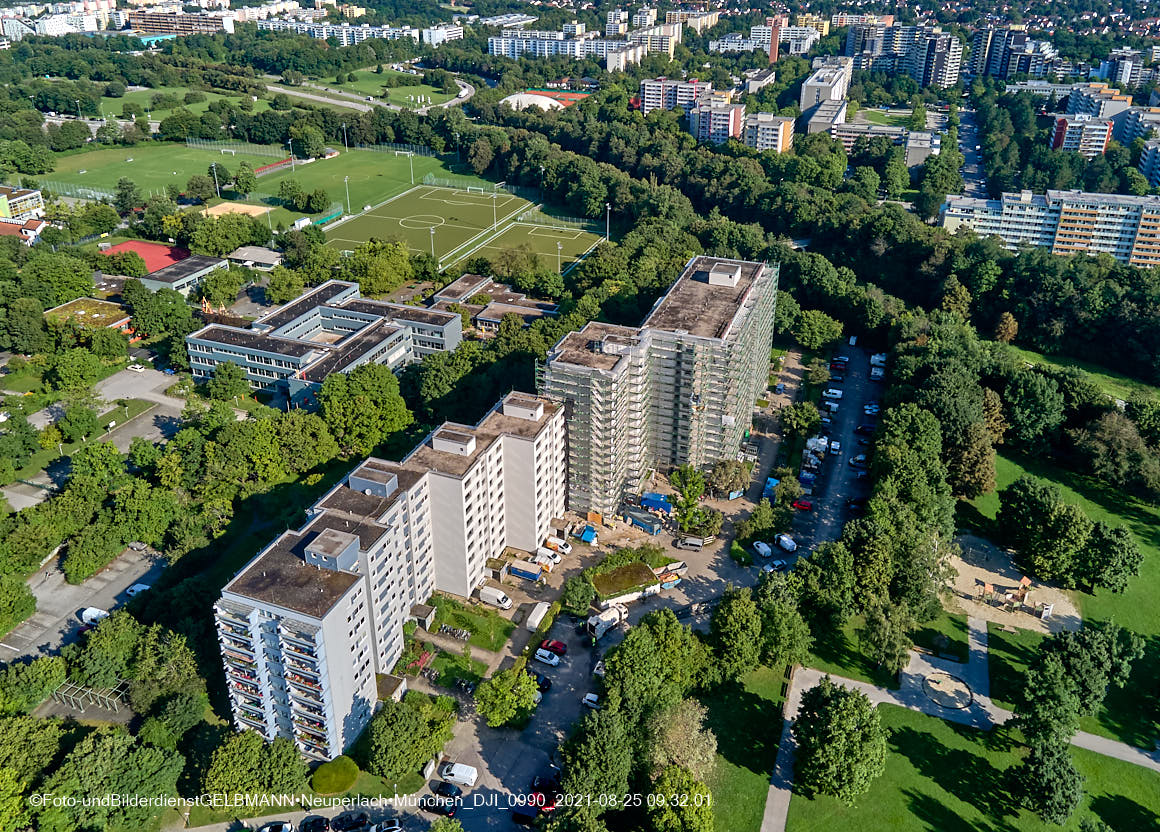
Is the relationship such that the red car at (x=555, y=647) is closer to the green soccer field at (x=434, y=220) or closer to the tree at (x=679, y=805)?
the tree at (x=679, y=805)

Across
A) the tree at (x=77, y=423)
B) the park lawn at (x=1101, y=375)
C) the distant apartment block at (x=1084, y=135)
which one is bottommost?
the park lawn at (x=1101, y=375)

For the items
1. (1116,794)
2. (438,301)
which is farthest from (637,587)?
(438,301)

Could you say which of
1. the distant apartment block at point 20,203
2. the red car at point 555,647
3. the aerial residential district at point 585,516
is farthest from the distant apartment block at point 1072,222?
the distant apartment block at point 20,203

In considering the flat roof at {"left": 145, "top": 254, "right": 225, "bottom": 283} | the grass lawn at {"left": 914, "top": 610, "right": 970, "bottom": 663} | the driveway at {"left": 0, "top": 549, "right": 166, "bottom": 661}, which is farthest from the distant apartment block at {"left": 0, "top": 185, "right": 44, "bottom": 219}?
the grass lawn at {"left": 914, "top": 610, "right": 970, "bottom": 663}

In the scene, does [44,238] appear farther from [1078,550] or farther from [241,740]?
[1078,550]

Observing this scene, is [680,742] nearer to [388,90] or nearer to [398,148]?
[398,148]

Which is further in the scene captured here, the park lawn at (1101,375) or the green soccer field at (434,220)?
the green soccer field at (434,220)

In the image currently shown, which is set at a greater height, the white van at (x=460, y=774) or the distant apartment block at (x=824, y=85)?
the distant apartment block at (x=824, y=85)
